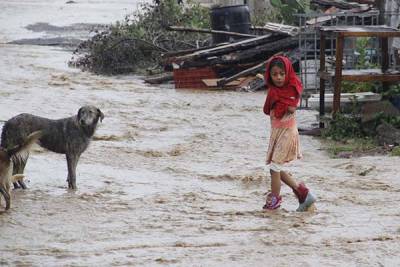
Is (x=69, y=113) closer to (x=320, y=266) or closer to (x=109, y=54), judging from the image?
(x=109, y=54)

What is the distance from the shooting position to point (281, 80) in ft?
28.7

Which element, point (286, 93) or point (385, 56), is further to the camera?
point (385, 56)

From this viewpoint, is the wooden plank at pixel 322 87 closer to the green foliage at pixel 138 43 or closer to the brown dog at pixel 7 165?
the brown dog at pixel 7 165

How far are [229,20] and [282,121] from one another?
45.2ft

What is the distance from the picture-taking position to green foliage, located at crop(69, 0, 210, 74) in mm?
22188

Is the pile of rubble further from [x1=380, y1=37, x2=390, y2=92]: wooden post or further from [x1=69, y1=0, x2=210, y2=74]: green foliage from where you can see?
[x1=380, y1=37, x2=390, y2=92]: wooden post

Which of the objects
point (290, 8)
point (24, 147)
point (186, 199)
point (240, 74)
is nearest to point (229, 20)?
point (290, 8)

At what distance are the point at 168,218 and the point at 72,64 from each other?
584 inches

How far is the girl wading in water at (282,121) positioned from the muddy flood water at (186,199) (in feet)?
0.80

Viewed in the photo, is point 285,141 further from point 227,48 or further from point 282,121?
point 227,48

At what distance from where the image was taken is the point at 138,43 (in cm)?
2223

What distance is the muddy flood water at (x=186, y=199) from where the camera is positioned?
7535mm

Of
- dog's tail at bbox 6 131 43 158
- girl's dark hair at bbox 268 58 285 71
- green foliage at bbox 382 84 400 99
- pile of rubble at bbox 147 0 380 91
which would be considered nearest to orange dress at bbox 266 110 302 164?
girl's dark hair at bbox 268 58 285 71

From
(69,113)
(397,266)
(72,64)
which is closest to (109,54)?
(72,64)
